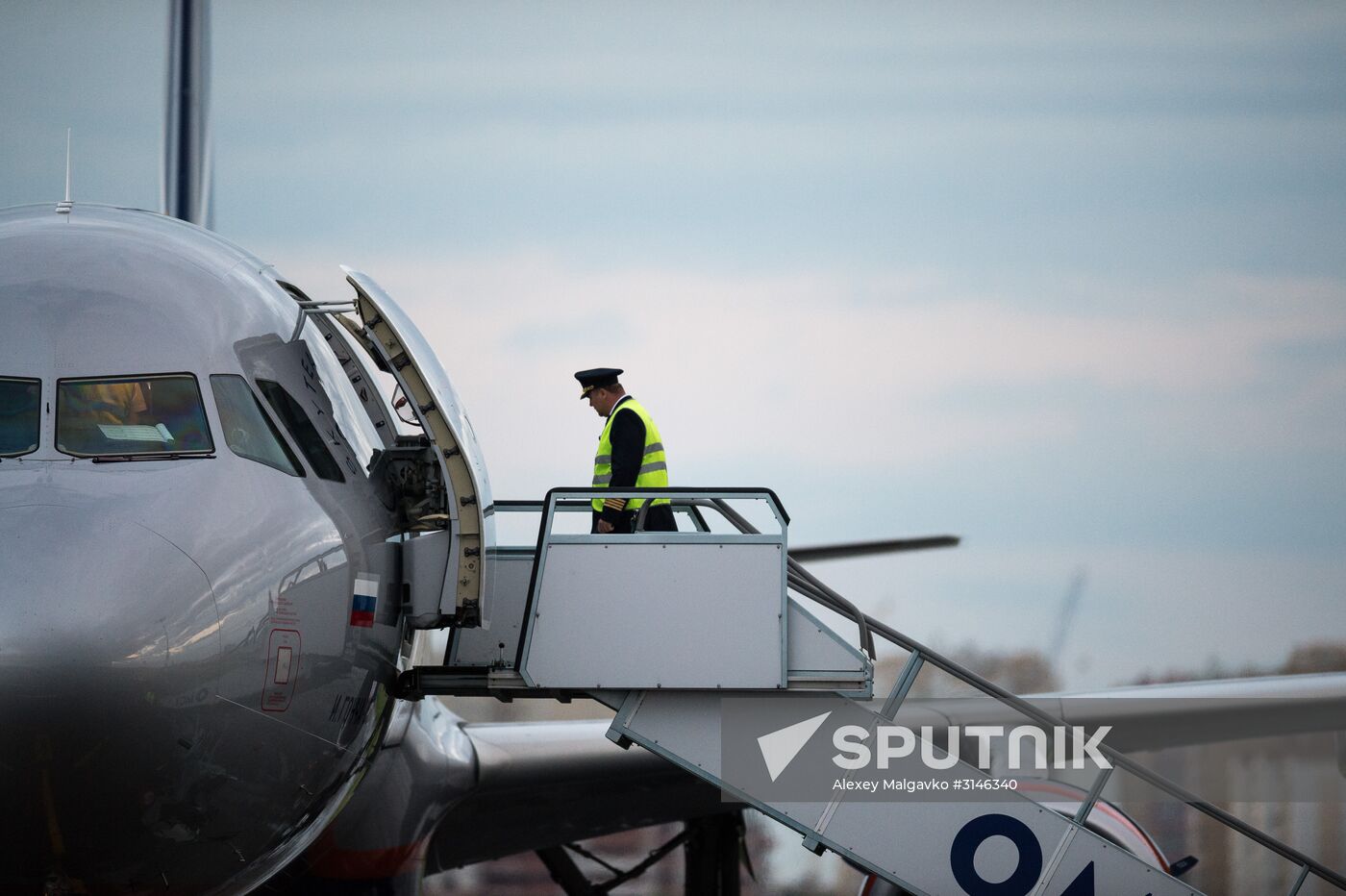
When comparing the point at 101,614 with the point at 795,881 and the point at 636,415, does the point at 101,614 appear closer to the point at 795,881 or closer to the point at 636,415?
the point at 636,415

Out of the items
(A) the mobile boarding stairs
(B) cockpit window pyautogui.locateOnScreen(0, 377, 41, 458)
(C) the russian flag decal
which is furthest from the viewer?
(A) the mobile boarding stairs

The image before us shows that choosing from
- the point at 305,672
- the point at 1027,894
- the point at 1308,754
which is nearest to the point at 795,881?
the point at 1308,754

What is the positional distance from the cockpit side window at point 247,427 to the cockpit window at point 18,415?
640 mm

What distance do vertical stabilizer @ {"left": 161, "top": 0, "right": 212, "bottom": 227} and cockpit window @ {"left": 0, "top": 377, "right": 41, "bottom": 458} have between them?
6519 millimetres

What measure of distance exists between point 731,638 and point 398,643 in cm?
142

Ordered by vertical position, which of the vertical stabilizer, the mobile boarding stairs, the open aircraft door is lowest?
the mobile boarding stairs

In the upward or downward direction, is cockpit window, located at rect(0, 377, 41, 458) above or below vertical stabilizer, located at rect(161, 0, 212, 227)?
below

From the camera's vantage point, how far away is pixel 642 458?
26.3 feet

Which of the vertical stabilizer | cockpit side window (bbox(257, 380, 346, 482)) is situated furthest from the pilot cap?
the vertical stabilizer

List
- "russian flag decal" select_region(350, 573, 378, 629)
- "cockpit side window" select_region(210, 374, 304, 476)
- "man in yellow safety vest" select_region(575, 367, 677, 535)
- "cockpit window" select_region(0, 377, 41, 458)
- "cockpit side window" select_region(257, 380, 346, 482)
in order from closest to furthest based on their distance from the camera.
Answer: "cockpit window" select_region(0, 377, 41, 458), "cockpit side window" select_region(210, 374, 304, 476), "russian flag decal" select_region(350, 573, 378, 629), "cockpit side window" select_region(257, 380, 346, 482), "man in yellow safety vest" select_region(575, 367, 677, 535)

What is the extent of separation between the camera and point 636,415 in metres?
8.03

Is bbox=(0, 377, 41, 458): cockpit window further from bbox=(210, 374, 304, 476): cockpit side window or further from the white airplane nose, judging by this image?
bbox=(210, 374, 304, 476): cockpit side window

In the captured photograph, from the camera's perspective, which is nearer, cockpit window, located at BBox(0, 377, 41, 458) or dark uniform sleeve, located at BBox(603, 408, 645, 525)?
cockpit window, located at BBox(0, 377, 41, 458)

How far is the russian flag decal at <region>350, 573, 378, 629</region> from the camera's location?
246 inches
